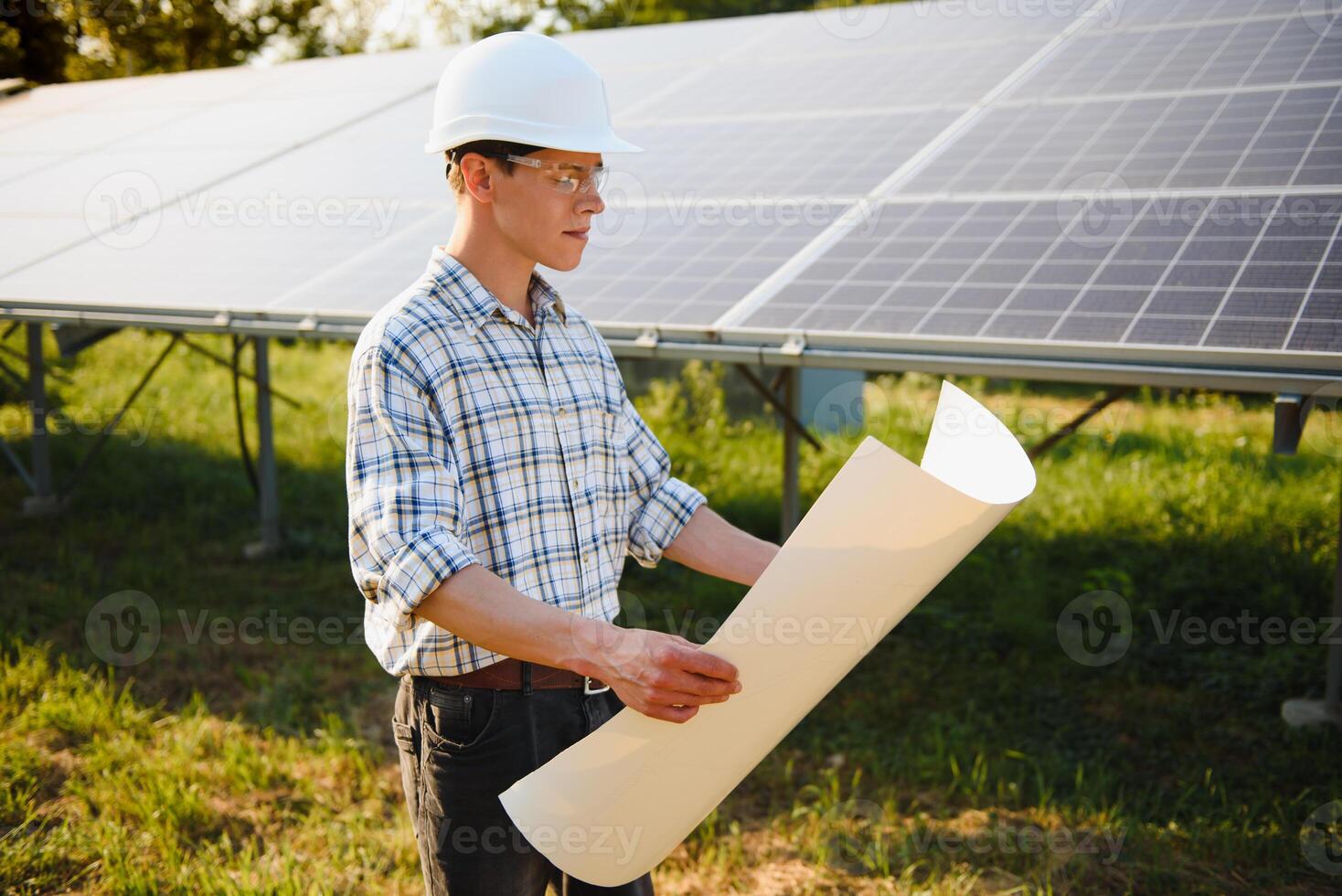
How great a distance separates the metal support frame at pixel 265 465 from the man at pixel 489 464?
5414 millimetres

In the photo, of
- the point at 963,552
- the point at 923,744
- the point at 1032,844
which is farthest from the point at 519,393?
the point at 923,744

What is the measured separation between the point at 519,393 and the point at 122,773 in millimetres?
3338

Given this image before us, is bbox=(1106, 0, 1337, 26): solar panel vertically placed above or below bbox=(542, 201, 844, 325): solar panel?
above

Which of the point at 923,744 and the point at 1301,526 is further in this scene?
the point at 1301,526

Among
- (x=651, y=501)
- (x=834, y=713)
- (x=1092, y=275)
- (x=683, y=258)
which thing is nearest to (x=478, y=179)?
(x=651, y=501)

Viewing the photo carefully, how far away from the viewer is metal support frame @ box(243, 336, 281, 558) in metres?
7.20

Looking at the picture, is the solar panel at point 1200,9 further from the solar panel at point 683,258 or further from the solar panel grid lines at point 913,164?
the solar panel at point 683,258

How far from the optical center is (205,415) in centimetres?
1138

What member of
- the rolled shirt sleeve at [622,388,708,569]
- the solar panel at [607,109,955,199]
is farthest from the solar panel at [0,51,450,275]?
the rolled shirt sleeve at [622,388,708,569]

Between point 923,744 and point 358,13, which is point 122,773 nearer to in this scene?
point 923,744

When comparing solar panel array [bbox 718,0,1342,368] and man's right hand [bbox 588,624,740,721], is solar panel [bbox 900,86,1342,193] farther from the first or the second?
man's right hand [bbox 588,624,740,721]

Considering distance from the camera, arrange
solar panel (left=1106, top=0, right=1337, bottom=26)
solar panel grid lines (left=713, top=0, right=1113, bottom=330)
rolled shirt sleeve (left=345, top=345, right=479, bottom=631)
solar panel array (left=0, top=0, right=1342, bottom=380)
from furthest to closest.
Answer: solar panel (left=1106, top=0, right=1337, bottom=26) → solar panel grid lines (left=713, top=0, right=1113, bottom=330) → solar panel array (left=0, top=0, right=1342, bottom=380) → rolled shirt sleeve (left=345, top=345, right=479, bottom=631)

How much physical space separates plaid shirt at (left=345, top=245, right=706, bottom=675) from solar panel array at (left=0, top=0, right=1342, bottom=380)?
1.66 metres

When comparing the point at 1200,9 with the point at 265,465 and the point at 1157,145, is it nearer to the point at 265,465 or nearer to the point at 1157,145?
the point at 1157,145
